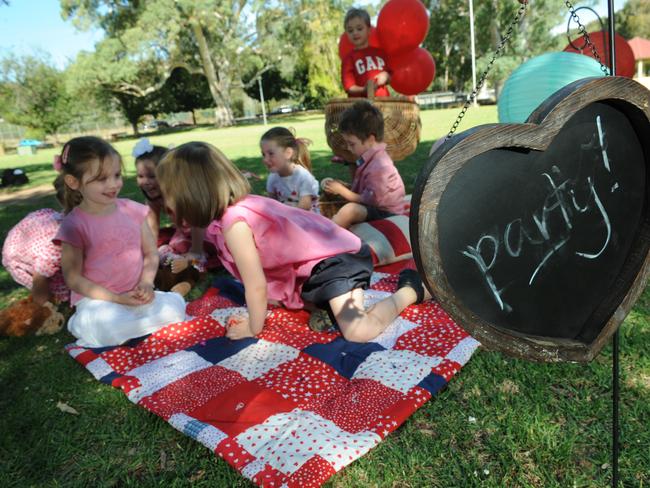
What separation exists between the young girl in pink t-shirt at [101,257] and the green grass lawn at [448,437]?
373 mm

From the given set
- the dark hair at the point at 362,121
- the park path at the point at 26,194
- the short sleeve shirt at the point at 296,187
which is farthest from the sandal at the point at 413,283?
the park path at the point at 26,194

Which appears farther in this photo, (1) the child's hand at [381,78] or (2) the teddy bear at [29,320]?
(1) the child's hand at [381,78]

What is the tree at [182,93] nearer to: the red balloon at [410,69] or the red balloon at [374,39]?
the red balloon at [374,39]

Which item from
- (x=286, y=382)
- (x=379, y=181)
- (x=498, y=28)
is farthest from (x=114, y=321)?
(x=498, y=28)

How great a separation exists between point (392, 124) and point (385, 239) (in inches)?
64.0

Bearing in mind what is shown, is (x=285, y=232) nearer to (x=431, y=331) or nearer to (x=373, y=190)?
(x=431, y=331)

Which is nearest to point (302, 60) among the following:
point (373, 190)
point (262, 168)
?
point (262, 168)

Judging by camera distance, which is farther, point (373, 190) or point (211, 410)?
point (373, 190)

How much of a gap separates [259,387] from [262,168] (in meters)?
6.97

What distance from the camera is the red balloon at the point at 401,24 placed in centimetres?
481

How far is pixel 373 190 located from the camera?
373 cm

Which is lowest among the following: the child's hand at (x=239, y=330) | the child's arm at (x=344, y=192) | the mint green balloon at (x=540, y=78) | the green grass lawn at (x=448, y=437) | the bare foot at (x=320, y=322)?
the green grass lawn at (x=448, y=437)

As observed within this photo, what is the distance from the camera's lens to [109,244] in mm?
2664

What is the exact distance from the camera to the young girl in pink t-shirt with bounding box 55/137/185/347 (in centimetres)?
252
